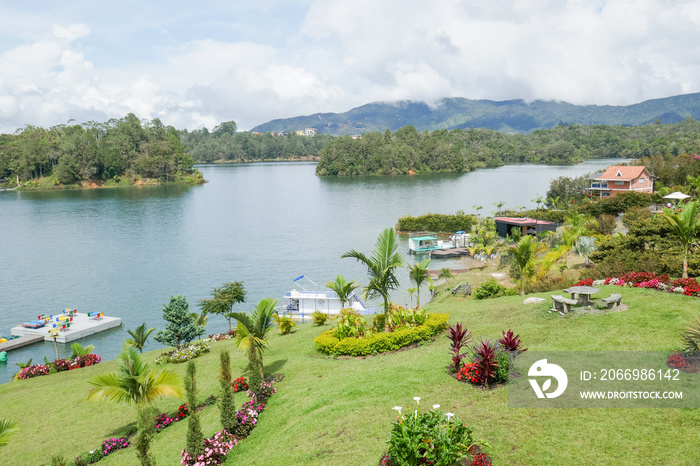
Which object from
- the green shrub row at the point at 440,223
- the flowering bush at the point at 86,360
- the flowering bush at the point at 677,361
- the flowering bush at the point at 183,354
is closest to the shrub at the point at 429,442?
the flowering bush at the point at 677,361

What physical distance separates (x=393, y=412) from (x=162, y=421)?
21.2 feet

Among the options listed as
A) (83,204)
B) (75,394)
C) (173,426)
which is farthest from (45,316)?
(83,204)

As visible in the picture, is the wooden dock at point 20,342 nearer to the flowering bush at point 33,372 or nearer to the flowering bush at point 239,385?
the flowering bush at point 33,372

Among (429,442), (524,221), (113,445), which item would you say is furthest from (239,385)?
(524,221)

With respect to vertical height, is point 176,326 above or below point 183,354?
above

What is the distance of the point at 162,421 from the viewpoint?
11.8m

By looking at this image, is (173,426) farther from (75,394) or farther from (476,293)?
(476,293)

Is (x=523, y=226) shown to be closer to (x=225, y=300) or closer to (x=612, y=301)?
(x=225, y=300)

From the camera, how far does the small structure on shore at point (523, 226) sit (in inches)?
1842

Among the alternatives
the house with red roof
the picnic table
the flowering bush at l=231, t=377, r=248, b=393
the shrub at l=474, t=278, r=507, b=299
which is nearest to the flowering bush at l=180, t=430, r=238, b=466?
the flowering bush at l=231, t=377, r=248, b=393

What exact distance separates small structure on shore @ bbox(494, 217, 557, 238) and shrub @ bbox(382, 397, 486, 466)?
41.5m

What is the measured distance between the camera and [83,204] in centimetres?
8956

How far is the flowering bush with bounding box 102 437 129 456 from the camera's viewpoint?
10.9 metres

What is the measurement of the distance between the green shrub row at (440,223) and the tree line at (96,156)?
9887 centimetres
